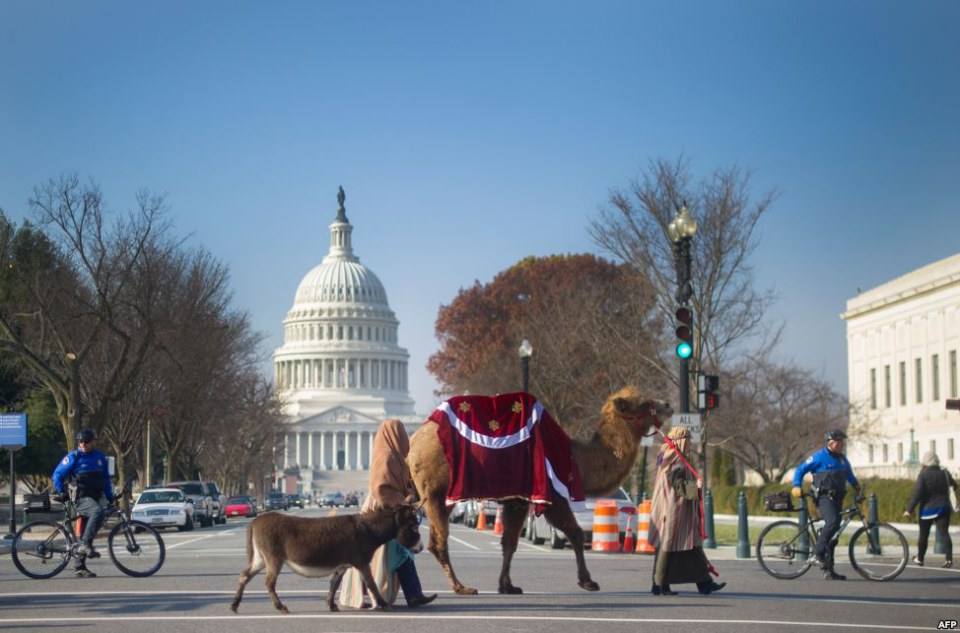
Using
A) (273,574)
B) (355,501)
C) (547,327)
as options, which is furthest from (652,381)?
(355,501)

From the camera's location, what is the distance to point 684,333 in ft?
84.7

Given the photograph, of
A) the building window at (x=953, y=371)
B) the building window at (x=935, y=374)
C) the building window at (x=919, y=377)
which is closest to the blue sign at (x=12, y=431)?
the building window at (x=953, y=371)

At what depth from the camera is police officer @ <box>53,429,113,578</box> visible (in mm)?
19609

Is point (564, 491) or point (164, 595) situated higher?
point (564, 491)

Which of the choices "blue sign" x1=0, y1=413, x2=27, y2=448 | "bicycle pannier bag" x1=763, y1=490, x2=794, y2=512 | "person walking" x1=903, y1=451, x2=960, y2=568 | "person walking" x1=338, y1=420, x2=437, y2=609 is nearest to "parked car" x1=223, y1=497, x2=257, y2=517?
"blue sign" x1=0, y1=413, x2=27, y2=448

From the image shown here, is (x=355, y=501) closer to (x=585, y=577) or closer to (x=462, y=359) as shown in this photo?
(x=462, y=359)

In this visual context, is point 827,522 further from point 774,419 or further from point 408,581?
point 774,419

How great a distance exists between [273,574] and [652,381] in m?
38.3

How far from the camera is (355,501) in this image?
13075 cm

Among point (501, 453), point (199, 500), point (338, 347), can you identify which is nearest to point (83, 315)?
point (199, 500)

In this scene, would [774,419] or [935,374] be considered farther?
[935,374]

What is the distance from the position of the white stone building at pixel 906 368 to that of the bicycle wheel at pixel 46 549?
5255 centimetres

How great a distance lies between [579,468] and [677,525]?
3.96ft

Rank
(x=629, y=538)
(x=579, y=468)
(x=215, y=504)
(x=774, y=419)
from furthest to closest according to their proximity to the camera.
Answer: (x=774, y=419), (x=215, y=504), (x=629, y=538), (x=579, y=468)
